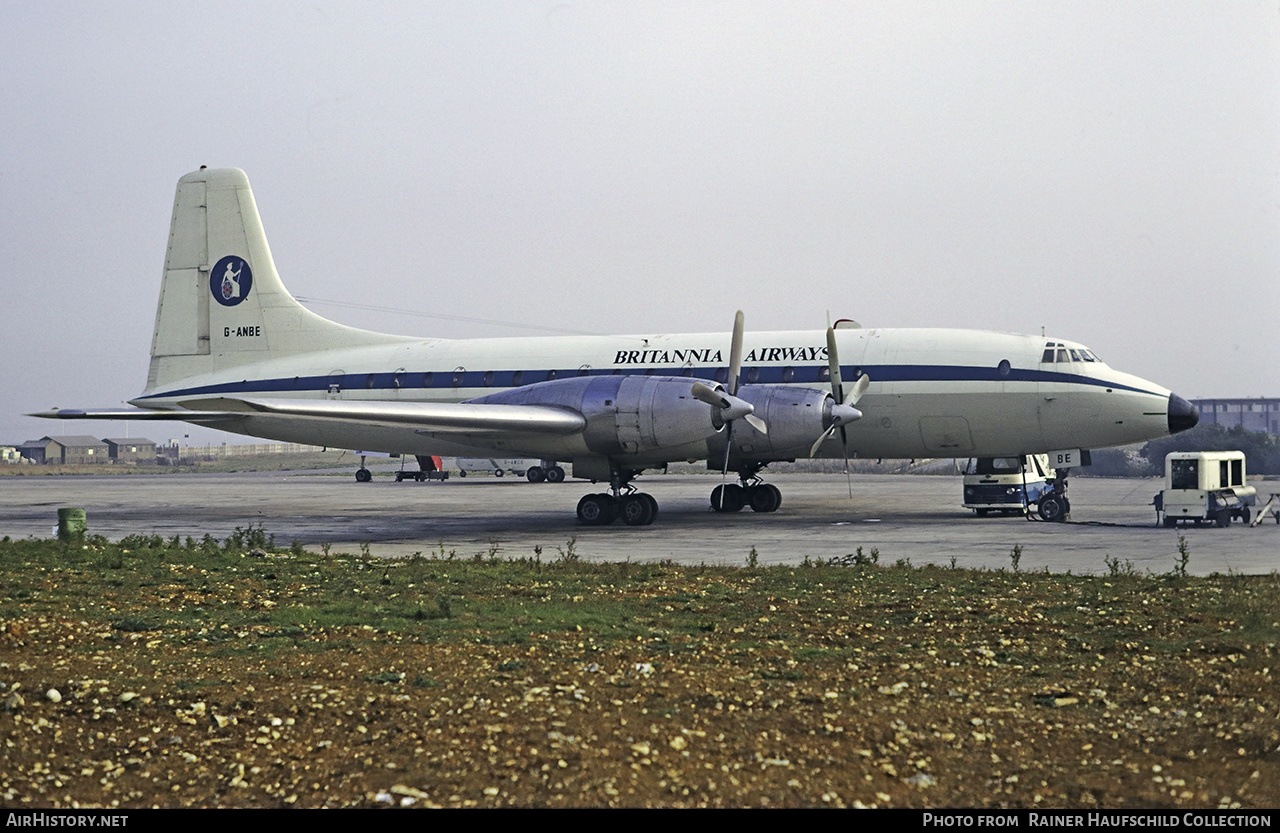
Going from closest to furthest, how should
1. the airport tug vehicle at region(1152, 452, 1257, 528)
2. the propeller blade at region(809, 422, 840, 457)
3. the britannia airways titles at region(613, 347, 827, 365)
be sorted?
the airport tug vehicle at region(1152, 452, 1257, 528) → the propeller blade at region(809, 422, 840, 457) → the britannia airways titles at region(613, 347, 827, 365)

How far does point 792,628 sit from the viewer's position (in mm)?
10844

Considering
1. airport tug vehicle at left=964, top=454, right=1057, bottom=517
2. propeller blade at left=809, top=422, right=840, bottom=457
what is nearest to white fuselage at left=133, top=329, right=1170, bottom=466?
propeller blade at left=809, top=422, right=840, bottom=457

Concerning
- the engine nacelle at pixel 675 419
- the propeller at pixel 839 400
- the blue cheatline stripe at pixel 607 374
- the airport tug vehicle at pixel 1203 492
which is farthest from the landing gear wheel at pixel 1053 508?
the engine nacelle at pixel 675 419

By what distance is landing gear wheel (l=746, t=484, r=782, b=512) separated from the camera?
28812 mm

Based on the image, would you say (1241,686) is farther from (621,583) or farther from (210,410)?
(210,410)

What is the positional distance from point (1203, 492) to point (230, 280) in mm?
26133

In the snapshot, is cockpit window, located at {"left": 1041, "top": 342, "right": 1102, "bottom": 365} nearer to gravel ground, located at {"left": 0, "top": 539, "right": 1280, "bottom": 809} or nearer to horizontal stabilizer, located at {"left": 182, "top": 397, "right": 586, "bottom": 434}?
horizontal stabilizer, located at {"left": 182, "top": 397, "right": 586, "bottom": 434}

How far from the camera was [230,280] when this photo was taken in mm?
32406

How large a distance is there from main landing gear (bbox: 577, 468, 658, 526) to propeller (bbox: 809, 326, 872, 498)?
13.0ft

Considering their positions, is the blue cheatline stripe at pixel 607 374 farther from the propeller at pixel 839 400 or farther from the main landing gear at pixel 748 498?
the main landing gear at pixel 748 498

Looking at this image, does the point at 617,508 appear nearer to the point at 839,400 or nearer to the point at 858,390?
the point at 839,400

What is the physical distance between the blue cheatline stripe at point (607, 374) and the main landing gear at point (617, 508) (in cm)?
386

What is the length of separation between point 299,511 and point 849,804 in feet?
94.5

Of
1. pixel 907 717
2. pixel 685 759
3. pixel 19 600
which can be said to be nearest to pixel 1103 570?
pixel 907 717
